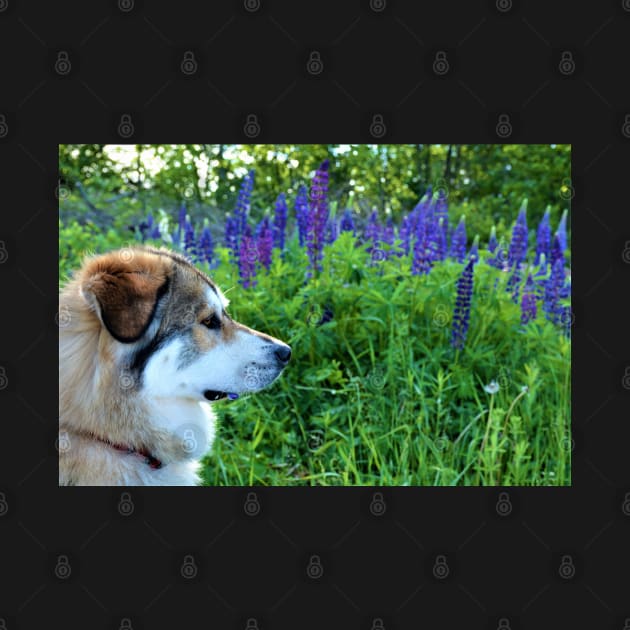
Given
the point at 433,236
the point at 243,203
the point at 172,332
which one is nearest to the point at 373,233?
the point at 433,236

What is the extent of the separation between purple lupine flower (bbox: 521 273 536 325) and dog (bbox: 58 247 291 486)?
2926mm

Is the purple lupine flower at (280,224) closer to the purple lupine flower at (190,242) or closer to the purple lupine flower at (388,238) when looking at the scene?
the purple lupine flower at (190,242)

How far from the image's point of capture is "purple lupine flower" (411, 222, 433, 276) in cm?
577

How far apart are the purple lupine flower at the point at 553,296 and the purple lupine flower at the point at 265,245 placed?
7.69ft

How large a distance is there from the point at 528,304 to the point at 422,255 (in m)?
0.94

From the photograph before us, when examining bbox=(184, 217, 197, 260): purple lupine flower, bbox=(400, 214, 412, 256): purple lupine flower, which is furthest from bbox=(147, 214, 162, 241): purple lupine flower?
bbox=(400, 214, 412, 256): purple lupine flower

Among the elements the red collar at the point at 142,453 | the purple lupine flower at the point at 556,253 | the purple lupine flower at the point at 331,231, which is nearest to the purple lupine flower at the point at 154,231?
the purple lupine flower at the point at 331,231

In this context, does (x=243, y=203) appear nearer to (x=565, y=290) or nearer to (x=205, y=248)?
(x=205, y=248)

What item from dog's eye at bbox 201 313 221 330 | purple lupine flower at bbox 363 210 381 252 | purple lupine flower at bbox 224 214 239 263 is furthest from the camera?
purple lupine flower at bbox 224 214 239 263

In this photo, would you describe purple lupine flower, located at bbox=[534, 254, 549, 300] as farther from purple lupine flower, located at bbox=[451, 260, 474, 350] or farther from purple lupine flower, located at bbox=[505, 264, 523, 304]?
purple lupine flower, located at bbox=[451, 260, 474, 350]

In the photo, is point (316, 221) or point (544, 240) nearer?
point (316, 221)

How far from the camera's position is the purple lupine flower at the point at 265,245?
6109 mm

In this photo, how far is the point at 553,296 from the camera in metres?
5.93

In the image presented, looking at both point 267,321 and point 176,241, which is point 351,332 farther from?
point 176,241
